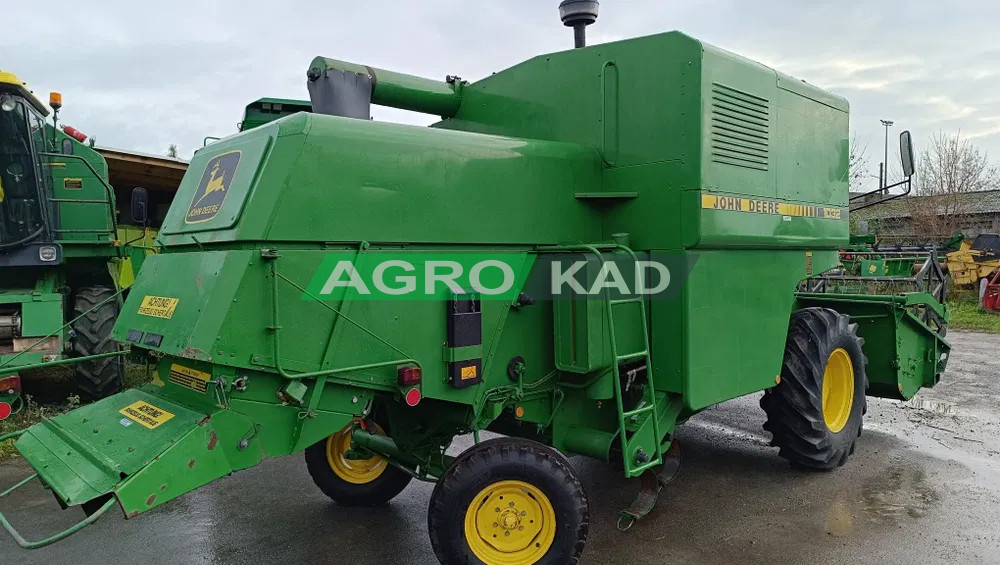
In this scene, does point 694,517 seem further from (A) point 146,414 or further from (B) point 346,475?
(A) point 146,414

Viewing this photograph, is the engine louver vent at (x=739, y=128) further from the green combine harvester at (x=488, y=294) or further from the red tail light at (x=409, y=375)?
the red tail light at (x=409, y=375)

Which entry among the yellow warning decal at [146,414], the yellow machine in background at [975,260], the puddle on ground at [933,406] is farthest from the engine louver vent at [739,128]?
the yellow machine in background at [975,260]

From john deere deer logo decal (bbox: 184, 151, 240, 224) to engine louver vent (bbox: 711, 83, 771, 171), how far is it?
2680 mm

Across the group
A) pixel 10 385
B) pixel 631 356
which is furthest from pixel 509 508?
pixel 10 385

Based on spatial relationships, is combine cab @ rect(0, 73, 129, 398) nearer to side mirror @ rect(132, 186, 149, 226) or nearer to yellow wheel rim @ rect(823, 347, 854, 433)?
side mirror @ rect(132, 186, 149, 226)

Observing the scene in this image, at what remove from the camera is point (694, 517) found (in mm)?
A: 4512

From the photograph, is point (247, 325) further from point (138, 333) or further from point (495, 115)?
point (495, 115)

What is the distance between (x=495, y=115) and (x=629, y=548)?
2.91 metres

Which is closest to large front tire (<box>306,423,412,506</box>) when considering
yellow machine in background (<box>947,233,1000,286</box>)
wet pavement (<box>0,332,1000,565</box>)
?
wet pavement (<box>0,332,1000,565</box>)

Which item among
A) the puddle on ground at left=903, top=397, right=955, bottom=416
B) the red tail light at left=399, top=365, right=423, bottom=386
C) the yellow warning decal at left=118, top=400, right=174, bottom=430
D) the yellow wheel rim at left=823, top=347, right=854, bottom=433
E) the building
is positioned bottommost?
the puddle on ground at left=903, top=397, right=955, bottom=416

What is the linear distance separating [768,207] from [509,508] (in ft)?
8.61

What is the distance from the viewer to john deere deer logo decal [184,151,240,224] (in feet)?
11.3

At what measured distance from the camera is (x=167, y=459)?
285cm

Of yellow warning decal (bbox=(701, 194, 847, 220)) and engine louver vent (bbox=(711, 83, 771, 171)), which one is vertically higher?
engine louver vent (bbox=(711, 83, 771, 171))
